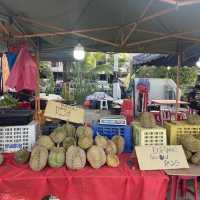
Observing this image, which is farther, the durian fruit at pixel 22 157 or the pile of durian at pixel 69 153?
the durian fruit at pixel 22 157

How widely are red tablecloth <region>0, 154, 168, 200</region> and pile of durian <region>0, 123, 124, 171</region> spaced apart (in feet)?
0.21

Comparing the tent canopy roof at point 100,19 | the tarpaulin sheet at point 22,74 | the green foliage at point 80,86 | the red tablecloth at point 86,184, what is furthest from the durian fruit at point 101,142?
the green foliage at point 80,86

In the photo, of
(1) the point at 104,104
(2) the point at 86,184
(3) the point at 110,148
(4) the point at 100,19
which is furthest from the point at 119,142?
(1) the point at 104,104

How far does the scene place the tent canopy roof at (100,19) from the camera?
2.96 meters

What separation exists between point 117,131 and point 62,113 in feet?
1.73

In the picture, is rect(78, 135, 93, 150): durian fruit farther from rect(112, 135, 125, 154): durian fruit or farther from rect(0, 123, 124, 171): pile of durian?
rect(112, 135, 125, 154): durian fruit

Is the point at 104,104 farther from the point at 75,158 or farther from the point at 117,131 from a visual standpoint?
the point at 75,158

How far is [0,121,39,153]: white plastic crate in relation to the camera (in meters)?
2.49

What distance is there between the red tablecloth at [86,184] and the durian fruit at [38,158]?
41 mm

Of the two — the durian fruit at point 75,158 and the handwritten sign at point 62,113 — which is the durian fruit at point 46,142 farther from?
the handwritten sign at point 62,113

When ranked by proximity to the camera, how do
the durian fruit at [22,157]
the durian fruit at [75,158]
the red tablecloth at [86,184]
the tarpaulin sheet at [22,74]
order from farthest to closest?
the tarpaulin sheet at [22,74], the durian fruit at [22,157], the durian fruit at [75,158], the red tablecloth at [86,184]

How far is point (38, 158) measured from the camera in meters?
2.05

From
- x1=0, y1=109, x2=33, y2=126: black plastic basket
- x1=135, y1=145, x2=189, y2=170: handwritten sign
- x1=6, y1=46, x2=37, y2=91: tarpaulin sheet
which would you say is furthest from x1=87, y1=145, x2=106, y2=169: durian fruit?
x1=6, y1=46, x2=37, y2=91: tarpaulin sheet

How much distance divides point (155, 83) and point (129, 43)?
5638mm
